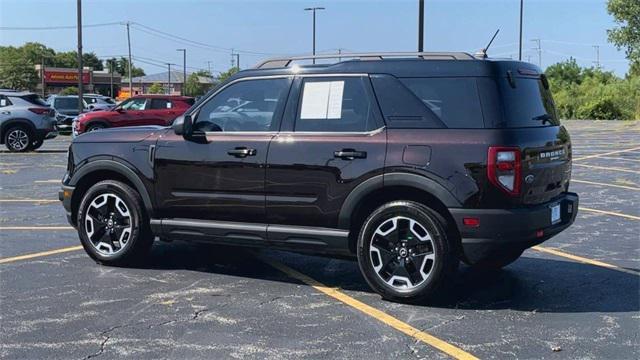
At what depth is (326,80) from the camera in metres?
5.49

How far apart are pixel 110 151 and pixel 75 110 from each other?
27.3 metres

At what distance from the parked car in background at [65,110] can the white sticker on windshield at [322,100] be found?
87.9ft

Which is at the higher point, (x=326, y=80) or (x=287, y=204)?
(x=326, y=80)

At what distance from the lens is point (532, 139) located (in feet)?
16.4

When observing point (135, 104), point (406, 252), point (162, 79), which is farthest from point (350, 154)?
point (162, 79)

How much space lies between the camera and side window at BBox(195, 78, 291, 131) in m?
5.67

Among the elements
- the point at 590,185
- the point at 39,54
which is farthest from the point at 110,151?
the point at 39,54

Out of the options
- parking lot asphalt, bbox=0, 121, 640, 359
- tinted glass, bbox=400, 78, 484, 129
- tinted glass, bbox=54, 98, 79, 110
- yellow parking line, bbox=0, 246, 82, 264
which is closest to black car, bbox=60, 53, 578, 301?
tinted glass, bbox=400, 78, 484, 129

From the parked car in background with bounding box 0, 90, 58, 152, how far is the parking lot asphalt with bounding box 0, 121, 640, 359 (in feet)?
41.5

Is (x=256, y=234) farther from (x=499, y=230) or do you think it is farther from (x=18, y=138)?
(x=18, y=138)

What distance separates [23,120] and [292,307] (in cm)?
1653

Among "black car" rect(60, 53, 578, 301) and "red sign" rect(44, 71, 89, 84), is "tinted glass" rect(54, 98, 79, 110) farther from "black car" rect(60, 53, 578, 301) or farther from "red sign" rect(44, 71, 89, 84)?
"red sign" rect(44, 71, 89, 84)

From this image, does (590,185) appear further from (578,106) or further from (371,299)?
(578,106)

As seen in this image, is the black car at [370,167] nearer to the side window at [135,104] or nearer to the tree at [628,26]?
the side window at [135,104]
